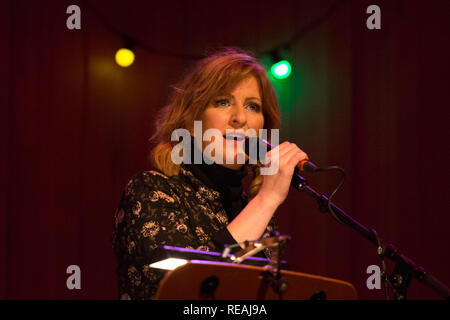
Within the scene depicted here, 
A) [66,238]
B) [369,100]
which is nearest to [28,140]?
[66,238]

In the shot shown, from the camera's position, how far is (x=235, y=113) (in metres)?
1.49

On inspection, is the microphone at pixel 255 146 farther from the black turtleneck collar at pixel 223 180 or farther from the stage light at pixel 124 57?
the stage light at pixel 124 57

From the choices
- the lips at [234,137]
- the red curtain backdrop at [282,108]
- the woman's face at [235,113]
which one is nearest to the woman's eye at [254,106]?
the woman's face at [235,113]

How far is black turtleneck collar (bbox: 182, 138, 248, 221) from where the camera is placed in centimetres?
148

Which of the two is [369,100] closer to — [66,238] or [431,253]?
[431,253]

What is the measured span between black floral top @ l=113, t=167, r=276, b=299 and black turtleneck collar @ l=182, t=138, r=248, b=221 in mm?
79

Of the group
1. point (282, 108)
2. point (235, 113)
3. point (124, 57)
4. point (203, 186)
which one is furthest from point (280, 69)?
point (203, 186)

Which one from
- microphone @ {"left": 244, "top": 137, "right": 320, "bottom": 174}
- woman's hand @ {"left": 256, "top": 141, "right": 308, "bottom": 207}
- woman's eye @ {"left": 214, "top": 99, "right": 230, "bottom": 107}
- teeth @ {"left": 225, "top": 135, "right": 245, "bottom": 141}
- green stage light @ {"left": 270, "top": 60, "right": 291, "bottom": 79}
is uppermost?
green stage light @ {"left": 270, "top": 60, "right": 291, "bottom": 79}

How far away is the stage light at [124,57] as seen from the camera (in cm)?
230

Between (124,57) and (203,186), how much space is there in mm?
1128

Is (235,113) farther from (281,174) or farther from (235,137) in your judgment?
(281,174)

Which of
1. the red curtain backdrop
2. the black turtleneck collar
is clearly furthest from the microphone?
the red curtain backdrop

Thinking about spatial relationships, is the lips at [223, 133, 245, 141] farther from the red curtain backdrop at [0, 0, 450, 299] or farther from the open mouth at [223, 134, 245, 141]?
the red curtain backdrop at [0, 0, 450, 299]
